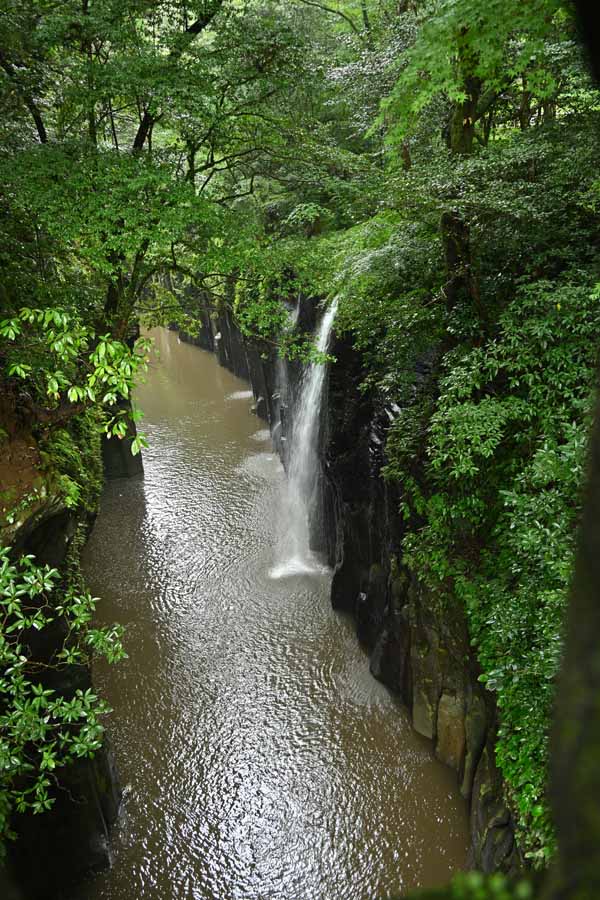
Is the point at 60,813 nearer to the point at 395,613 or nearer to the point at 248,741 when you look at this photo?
the point at 248,741

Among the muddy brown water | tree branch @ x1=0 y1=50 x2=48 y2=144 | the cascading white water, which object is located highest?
tree branch @ x1=0 y1=50 x2=48 y2=144

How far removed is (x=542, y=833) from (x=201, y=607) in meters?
9.23

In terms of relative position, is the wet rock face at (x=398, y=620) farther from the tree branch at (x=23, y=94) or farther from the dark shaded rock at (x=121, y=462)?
the dark shaded rock at (x=121, y=462)

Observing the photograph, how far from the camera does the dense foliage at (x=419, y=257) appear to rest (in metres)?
5.67

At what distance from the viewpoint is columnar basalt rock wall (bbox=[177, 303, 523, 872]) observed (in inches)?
281

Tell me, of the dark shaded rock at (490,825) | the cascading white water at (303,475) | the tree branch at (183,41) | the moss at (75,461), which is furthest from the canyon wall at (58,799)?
the cascading white water at (303,475)

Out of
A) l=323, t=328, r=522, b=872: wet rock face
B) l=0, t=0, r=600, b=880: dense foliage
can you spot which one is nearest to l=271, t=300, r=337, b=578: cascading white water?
l=323, t=328, r=522, b=872: wet rock face

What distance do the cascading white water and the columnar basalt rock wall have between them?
594 millimetres

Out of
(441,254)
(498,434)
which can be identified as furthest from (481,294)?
(498,434)

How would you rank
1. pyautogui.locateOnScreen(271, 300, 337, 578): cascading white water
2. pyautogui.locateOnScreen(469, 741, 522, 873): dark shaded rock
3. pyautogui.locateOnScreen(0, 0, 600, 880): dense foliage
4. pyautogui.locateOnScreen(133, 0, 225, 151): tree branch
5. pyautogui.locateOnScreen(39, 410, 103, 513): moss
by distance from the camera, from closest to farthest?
pyautogui.locateOnScreen(0, 0, 600, 880): dense foliage
pyautogui.locateOnScreen(469, 741, 522, 873): dark shaded rock
pyautogui.locateOnScreen(39, 410, 103, 513): moss
pyautogui.locateOnScreen(133, 0, 225, 151): tree branch
pyautogui.locateOnScreen(271, 300, 337, 578): cascading white water

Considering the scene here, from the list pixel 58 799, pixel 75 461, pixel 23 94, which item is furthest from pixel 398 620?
pixel 23 94

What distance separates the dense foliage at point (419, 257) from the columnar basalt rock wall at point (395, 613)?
73cm

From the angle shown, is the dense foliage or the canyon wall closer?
the dense foliage

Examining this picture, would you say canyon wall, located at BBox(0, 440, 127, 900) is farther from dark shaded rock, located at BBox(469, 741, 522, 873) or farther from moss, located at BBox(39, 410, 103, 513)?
dark shaded rock, located at BBox(469, 741, 522, 873)
